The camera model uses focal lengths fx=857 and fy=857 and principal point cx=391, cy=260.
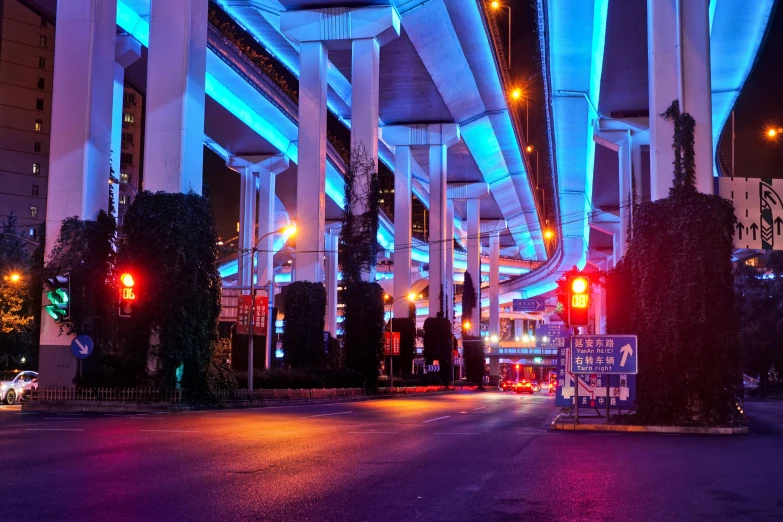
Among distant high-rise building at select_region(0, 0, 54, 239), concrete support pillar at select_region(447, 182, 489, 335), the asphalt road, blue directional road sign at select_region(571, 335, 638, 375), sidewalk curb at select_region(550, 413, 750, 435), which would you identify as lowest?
sidewalk curb at select_region(550, 413, 750, 435)

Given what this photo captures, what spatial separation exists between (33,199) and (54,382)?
71705mm

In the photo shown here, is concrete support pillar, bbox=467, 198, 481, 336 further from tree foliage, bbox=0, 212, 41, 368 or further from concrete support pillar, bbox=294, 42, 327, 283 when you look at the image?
tree foliage, bbox=0, 212, 41, 368

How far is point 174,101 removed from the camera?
3044 cm

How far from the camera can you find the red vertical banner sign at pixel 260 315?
35438mm

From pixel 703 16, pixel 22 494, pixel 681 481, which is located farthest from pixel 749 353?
pixel 22 494

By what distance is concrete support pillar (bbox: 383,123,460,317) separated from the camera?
212 ft

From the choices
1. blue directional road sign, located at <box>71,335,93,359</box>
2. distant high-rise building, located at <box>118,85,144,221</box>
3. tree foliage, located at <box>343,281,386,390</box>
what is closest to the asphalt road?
blue directional road sign, located at <box>71,335,93,359</box>

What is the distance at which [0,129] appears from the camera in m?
90.9

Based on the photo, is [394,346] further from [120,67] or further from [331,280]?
[120,67]

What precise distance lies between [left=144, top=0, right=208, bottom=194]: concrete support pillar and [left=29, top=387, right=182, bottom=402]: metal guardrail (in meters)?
7.15

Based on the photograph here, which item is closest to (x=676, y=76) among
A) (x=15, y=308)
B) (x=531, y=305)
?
(x=15, y=308)

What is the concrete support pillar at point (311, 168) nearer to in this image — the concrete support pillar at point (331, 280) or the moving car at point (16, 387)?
the moving car at point (16, 387)

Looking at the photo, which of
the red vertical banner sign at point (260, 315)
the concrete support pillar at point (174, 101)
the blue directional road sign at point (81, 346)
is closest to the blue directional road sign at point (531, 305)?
the red vertical banner sign at point (260, 315)

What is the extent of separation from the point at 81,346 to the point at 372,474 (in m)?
18.1
